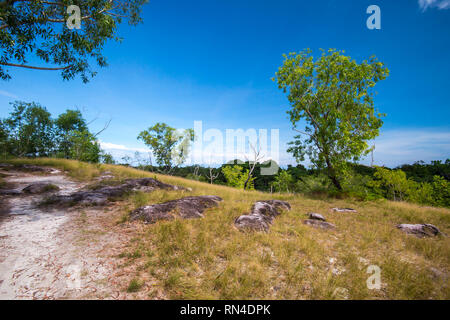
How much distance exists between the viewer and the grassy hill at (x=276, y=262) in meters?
2.77

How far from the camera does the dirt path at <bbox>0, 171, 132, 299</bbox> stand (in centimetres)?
269

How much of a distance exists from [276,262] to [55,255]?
195 inches

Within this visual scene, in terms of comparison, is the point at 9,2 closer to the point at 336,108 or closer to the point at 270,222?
the point at 270,222

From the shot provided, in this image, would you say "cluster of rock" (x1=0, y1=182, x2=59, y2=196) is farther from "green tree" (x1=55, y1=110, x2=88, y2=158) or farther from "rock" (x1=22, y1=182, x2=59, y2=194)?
"green tree" (x1=55, y1=110, x2=88, y2=158)

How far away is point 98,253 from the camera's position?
3.72 meters

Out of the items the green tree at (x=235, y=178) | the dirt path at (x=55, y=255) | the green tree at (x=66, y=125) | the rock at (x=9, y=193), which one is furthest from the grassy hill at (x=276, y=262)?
the green tree at (x=66, y=125)

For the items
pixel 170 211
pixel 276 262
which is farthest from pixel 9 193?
pixel 276 262

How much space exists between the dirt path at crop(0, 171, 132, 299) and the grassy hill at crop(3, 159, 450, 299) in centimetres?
50

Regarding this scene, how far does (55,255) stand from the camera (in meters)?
3.56

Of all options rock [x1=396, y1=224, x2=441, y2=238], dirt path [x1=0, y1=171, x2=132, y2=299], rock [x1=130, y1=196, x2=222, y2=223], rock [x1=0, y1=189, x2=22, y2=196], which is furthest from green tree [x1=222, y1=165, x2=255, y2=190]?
dirt path [x1=0, y1=171, x2=132, y2=299]

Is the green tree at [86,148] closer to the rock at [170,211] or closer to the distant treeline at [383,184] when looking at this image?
the distant treeline at [383,184]

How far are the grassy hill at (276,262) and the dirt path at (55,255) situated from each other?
50 centimetres
